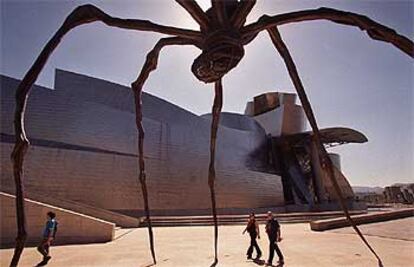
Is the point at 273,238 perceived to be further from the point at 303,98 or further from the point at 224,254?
the point at 303,98

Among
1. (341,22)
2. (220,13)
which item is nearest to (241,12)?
(220,13)

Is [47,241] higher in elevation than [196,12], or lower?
lower

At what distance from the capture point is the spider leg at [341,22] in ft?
9.62

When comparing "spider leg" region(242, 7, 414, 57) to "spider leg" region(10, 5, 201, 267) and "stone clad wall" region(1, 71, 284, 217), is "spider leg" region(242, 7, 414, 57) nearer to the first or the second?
"spider leg" region(10, 5, 201, 267)

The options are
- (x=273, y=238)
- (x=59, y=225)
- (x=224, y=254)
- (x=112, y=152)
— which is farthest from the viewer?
(x=112, y=152)

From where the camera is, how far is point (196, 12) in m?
3.23

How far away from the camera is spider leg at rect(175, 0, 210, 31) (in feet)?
10.5

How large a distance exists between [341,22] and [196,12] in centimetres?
132

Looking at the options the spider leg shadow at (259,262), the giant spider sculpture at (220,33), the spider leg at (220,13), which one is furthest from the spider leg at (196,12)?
the spider leg shadow at (259,262)

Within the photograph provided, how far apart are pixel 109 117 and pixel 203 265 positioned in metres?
24.7

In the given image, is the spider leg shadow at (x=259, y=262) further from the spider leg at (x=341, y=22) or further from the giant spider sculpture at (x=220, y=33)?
the spider leg at (x=341, y=22)

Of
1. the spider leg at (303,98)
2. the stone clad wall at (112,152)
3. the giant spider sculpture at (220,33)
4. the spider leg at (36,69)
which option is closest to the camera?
the spider leg at (36,69)

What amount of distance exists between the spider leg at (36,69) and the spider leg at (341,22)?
61cm

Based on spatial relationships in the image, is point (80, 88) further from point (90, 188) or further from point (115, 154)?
point (90, 188)
